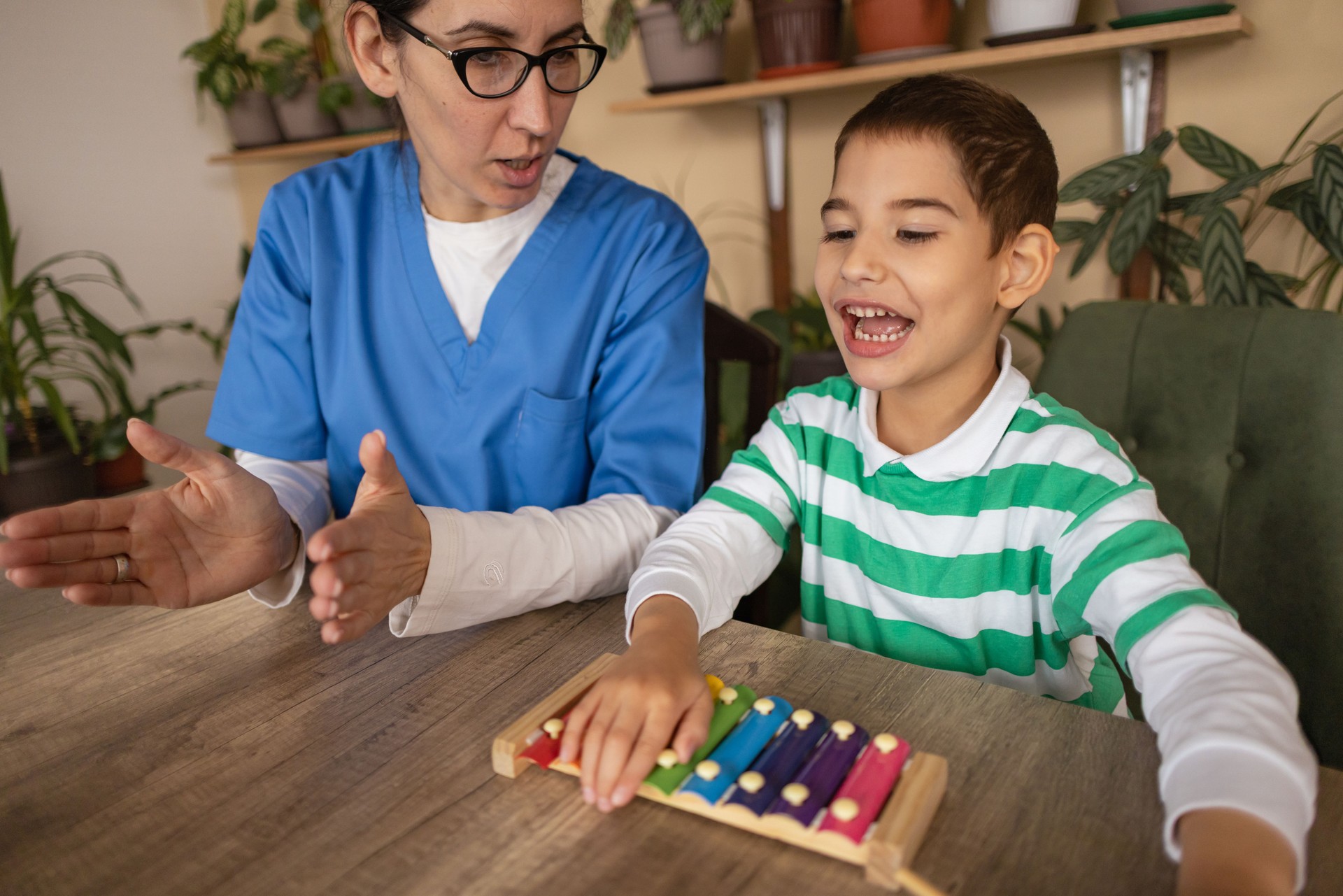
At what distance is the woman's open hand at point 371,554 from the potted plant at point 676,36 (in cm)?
169

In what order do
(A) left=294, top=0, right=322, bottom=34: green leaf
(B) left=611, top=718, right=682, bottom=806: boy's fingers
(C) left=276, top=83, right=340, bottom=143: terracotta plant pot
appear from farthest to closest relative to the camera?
(C) left=276, top=83, right=340, bottom=143: terracotta plant pot, (A) left=294, top=0, right=322, bottom=34: green leaf, (B) left=611, top=718, right=682, bottom=806: boy's fingers

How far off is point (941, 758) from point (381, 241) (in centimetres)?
99

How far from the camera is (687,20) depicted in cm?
218

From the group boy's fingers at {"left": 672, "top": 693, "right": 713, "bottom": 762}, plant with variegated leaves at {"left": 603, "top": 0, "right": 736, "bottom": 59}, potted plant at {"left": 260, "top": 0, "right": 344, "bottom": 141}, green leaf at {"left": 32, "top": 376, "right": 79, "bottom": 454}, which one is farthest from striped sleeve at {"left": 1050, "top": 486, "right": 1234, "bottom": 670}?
potted plant at {"left": 260, "top": 0, "right": 344, "bottom": 141}

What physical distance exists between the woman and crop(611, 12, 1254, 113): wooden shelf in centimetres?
81

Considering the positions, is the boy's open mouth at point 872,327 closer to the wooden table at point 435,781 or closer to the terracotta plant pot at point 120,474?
the wooden table at point 435,781

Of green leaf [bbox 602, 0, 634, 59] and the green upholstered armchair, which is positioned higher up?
green leaf [bbox 602, 0, 634, 59]

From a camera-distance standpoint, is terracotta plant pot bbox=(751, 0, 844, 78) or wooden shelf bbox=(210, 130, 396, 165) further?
wooden shelf bbox=(210, 130, 396, 165)

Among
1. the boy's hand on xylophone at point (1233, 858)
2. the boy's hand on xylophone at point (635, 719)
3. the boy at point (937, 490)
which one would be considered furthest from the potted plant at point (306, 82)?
the boy's hand on xylophone at point (1233, 858)

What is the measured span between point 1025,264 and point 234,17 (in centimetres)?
293

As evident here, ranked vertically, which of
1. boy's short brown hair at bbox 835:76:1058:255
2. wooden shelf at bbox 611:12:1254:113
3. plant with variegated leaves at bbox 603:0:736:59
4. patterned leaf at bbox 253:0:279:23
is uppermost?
patterned leaf at bbox 253:0:279:23

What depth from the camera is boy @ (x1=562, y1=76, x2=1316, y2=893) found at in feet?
2.54

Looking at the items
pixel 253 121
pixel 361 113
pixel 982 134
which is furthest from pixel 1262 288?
pixel 253 121

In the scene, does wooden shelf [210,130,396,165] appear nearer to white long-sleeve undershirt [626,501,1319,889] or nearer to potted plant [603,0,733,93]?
potted plant [603,0,733,93]
